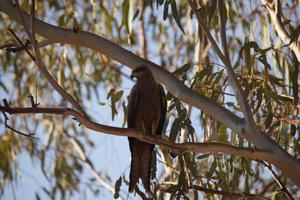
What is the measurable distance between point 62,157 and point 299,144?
3059 millimetres

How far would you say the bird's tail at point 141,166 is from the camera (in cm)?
391

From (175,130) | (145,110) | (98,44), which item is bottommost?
(175,130)

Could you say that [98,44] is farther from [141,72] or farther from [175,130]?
[175,130]

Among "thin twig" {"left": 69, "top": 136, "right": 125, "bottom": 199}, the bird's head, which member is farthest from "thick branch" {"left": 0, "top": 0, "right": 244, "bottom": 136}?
"thin twig" {"left": 69, "top": 136, "right": 125, "bottom": 199}

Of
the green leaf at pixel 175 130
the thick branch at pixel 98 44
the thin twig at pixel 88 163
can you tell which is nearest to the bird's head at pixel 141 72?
the thick branch at pixel 98 44

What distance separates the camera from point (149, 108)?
173 inches

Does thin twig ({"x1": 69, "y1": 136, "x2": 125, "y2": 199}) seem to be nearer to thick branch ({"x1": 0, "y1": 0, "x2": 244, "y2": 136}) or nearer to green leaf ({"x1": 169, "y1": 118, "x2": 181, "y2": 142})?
green leaf ({"x1": 169, "y1": 118, "x2": 181, "y2": 142})

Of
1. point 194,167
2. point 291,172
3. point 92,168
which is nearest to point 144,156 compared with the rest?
point 194,167

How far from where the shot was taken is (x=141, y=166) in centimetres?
404

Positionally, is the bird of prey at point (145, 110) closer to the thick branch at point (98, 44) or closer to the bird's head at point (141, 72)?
the bird's head at point (141, 72)

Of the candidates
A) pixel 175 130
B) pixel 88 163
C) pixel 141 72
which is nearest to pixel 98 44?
pixel 141 72

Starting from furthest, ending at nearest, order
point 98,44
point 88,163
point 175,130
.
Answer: point 88,163 < point 175,130 < point 98,44

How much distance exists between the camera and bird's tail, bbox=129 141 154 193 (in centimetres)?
391

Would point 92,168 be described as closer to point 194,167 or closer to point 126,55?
point 194,167
